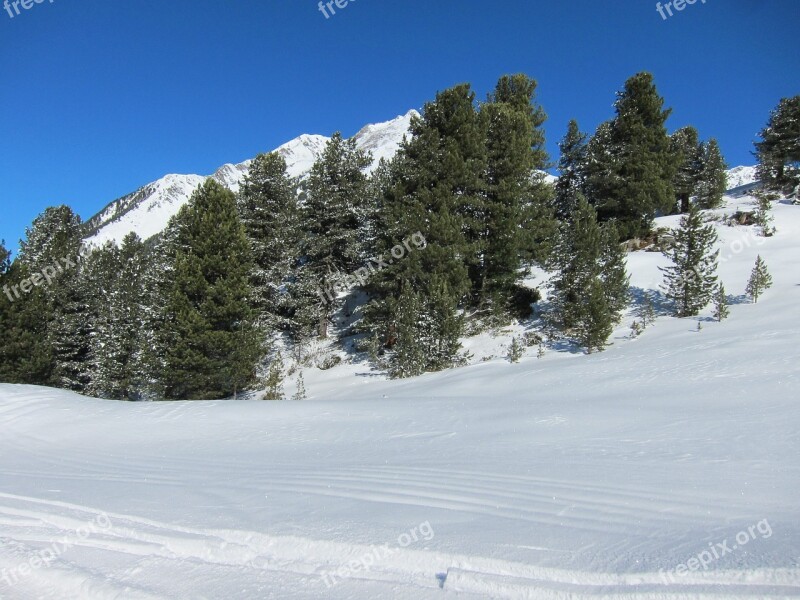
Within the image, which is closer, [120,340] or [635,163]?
[120,340]

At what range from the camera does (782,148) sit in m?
36.8

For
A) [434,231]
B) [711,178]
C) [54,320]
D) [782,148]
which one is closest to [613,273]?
[434,231]

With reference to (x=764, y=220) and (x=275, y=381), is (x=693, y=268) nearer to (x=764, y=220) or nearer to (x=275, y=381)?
(x=764, y=220)

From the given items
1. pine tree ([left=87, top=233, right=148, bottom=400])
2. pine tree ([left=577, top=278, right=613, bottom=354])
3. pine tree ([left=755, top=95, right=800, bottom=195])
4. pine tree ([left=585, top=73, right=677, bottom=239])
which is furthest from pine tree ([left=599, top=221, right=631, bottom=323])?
pine tree ([left=755, top=95, right=800, bottom=195])

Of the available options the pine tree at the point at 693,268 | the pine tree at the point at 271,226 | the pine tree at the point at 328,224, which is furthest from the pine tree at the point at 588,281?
the pine tree at the point at 271,226

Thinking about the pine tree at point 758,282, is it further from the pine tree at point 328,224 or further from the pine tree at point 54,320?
the pine tree at point 54,320

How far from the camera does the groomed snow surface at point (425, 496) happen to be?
9.64ft

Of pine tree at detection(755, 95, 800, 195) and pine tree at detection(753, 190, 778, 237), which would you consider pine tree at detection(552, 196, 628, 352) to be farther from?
pine tree at detection(755, 95, 800, 195)

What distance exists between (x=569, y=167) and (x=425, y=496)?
37214mm

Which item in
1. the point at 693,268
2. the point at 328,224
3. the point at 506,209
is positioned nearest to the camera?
the point at 693,268

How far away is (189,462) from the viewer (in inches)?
279

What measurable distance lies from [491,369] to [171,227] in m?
20.6

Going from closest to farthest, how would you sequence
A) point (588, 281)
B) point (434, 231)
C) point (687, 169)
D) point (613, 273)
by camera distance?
point (588, 281) < point (613, 273) < point (434, 231) < point (687, 169)

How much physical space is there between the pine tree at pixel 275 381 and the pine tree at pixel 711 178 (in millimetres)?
33014
